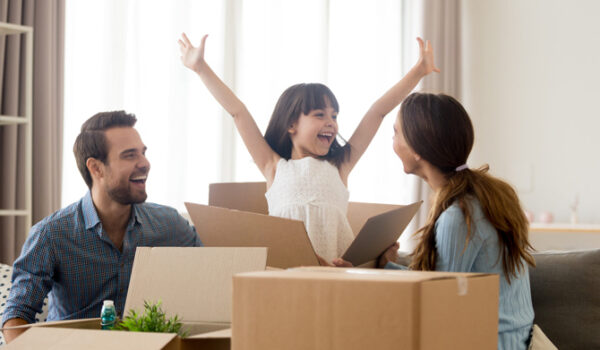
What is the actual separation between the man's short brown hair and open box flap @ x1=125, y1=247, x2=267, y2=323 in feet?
2.49

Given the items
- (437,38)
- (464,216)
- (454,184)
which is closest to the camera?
(464,216)

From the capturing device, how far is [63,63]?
3.21 m

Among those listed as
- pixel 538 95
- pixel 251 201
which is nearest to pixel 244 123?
pixel 251 201

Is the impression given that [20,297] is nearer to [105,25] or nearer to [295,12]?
[105,25]

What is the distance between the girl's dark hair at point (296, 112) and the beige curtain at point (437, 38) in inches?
93.5

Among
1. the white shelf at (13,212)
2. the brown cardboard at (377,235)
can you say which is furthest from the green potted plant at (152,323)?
the white shelf at (13,212)

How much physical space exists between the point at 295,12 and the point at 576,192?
2233mm

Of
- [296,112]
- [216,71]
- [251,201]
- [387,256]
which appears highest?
[216,71]

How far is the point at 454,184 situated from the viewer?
4.87 ft

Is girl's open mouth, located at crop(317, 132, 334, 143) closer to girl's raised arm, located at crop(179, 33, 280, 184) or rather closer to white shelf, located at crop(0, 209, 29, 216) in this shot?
girl's raised arm, located at crop(179, 33, 280, 184)

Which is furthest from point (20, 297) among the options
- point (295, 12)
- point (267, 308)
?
point (295, 12)

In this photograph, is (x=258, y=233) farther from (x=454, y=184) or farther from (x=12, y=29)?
(x=12, y=29)

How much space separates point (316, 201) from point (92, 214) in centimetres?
65

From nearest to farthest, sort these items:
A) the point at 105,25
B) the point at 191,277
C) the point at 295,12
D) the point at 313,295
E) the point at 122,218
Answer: the point at 313,295, the point at 191,277, the point at 122,218, the point at 105,25, the point at 295,12
